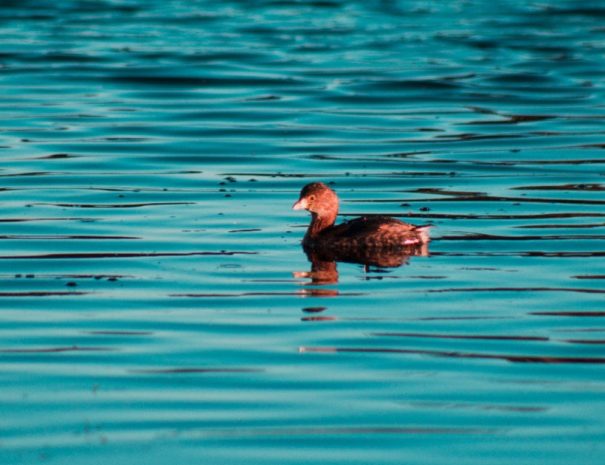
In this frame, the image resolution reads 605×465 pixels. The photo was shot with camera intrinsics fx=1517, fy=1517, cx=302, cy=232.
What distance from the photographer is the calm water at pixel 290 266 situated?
805 centimetres

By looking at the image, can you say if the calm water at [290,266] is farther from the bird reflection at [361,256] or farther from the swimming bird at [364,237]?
the swimming bird at [364,237]

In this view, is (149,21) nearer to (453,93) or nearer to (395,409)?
(453,93)

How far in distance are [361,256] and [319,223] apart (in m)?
0.78

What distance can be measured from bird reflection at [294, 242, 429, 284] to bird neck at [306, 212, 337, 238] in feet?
0.78

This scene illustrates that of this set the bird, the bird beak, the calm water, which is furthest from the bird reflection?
the bird beak

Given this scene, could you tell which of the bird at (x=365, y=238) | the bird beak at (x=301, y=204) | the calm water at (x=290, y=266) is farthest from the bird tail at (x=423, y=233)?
the bird beak at (x=301, y=204)

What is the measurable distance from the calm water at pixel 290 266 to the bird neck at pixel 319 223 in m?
0.32

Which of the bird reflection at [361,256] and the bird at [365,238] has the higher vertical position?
the bird at [365,238]

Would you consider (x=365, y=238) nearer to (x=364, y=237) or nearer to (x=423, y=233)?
(x=364, y=237)

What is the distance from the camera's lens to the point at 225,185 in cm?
1723

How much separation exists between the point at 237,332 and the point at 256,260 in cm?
265

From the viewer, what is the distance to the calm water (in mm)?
8047

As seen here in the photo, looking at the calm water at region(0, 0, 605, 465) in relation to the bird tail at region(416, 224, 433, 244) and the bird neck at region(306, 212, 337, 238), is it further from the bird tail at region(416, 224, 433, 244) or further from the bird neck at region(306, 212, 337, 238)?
the bird neck at region(306, 212, 337, 238)

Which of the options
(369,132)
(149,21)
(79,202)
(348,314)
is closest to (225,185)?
(79,202)
